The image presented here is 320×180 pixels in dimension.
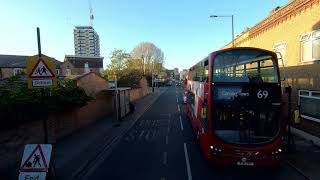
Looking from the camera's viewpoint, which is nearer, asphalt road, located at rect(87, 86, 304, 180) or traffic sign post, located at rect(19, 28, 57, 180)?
traffic sign post, located at rect(19, 28, 57, 180)

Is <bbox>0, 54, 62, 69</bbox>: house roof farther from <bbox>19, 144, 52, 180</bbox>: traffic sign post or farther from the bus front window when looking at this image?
the bus front window

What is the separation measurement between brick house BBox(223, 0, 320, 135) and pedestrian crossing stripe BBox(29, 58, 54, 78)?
30.5 feet

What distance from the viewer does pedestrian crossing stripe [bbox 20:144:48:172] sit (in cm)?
798

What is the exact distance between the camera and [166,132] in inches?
719

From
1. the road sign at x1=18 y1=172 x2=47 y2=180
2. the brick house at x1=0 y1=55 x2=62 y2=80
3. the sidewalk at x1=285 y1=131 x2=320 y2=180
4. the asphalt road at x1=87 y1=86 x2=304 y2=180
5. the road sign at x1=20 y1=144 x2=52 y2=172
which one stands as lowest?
the asphalt road at x1=87 y1=86 x2=304 y2=180

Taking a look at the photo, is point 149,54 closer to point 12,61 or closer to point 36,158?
point 12,61

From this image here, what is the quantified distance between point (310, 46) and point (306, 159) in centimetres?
610

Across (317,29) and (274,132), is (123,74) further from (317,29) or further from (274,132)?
(274,132)

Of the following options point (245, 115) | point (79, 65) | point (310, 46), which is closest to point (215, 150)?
point (245, 115)

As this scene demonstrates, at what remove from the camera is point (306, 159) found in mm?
11320

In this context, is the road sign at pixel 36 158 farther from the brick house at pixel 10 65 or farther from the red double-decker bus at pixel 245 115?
the brick house at pixel 10 65

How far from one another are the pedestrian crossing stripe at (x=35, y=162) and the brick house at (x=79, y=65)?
205ft

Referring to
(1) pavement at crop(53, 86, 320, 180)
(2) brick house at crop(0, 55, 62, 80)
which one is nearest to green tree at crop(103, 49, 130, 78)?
(2) brick house at crop(0, 55, 62, 80)

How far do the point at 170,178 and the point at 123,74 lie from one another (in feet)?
121
